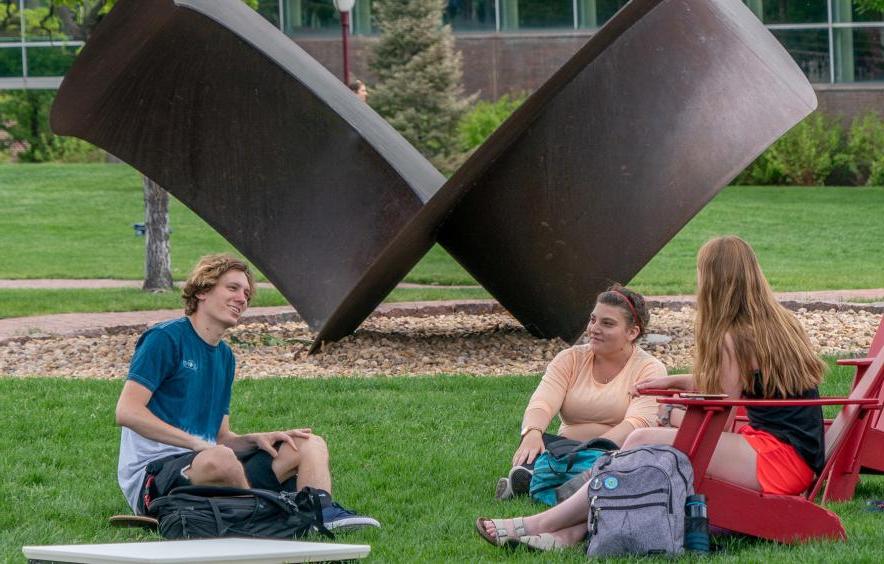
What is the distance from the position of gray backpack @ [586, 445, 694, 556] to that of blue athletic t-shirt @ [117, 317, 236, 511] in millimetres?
1590

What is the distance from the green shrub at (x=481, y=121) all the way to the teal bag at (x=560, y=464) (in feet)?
76.9

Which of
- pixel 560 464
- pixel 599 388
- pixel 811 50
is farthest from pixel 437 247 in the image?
pixel 560 464

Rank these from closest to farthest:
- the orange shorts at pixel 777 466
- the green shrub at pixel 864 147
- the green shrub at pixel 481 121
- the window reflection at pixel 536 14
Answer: the orange shorts at pixel 777 466, the green shrub at pixel 864 147, the green shrub at pixel 481 121, the window reflection at pixel 536 14

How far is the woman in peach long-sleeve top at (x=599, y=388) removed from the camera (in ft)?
19.8

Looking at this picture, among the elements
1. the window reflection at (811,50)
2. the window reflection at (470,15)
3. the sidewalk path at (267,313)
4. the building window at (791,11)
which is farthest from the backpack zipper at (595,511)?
the window reflection at (470,15)

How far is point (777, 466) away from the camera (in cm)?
524

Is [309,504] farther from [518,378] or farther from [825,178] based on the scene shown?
[825,178]

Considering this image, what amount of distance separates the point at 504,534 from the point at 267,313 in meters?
8.67

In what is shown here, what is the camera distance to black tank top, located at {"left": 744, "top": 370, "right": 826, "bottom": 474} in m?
5.29

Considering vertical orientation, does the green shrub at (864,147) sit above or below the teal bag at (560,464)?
Result: above

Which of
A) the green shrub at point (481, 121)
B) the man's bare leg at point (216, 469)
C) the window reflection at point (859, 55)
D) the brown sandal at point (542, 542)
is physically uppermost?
the window reflection at point (859, 55)

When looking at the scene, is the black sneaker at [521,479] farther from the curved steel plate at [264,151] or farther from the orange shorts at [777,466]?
the curved steel plate at [264,151]

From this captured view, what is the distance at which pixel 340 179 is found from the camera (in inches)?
426

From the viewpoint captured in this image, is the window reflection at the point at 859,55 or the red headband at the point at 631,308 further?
the window reflection at the point at 859,55
